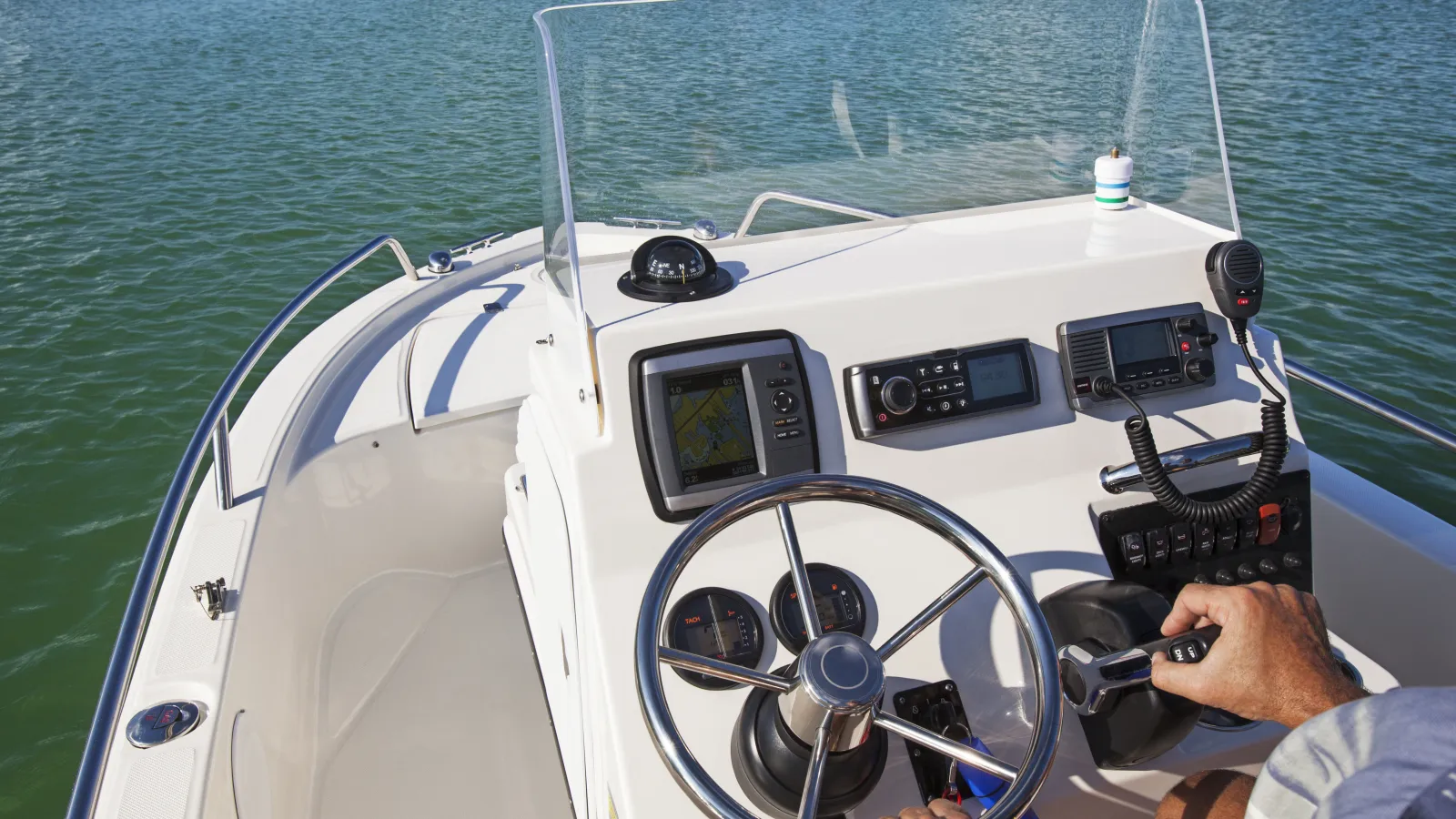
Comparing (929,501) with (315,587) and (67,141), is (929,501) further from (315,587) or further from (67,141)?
(67,141)

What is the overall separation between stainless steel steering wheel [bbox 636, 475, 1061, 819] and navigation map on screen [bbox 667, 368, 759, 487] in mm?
230

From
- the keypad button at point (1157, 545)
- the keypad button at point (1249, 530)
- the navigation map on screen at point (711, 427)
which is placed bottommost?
the keypad button at point (1249, 530)

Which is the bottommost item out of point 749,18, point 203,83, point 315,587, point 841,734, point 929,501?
point 841,734

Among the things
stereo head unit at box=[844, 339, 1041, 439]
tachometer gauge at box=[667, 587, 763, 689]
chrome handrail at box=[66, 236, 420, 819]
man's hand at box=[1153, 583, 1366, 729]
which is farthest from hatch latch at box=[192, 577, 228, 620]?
man's hand at box=[1153, 583, 1366, 729]

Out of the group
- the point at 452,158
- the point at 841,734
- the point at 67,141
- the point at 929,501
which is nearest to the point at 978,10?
the point at 929,501

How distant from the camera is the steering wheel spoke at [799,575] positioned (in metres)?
1.13

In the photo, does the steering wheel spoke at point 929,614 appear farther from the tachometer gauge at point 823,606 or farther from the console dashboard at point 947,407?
the console dashboard at point 947,407

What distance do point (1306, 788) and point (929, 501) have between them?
0.50 metres

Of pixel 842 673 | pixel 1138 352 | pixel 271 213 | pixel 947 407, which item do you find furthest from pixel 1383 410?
pixel 271 213

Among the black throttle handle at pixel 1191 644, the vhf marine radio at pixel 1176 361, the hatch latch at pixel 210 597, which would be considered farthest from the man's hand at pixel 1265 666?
the hatch latch at pixel 210 597

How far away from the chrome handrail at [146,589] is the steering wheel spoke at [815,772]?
101 centimetres

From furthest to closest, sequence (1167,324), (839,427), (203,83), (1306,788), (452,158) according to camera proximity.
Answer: (203,83) < (452,158) < (1167,324) < (839,427) < (1306,788)

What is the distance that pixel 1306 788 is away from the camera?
33.1 inches

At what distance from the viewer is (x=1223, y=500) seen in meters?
1.52
